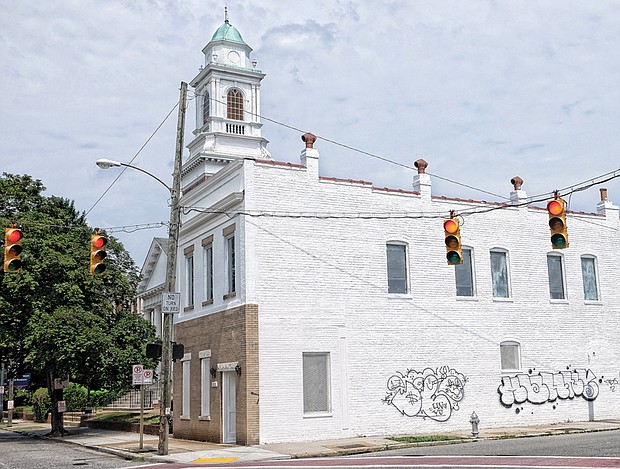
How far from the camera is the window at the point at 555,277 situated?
28297mm

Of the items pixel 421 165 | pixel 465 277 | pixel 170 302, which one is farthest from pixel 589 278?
pixel 170 302

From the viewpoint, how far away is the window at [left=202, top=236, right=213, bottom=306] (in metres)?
26.1

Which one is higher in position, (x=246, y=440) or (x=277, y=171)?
(x=277, y=171)

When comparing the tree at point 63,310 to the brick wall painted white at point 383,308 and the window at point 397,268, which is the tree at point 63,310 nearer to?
the brick wall painted white at point 383,308

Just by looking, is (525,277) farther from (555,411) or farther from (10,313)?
(10,313)

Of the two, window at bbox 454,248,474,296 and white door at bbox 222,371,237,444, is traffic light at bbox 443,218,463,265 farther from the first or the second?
window at bbox 454,248,474,296

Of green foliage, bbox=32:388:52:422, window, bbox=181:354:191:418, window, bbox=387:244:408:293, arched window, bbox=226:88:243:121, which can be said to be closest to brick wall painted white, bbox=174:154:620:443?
window, bbox=387:244:408:293

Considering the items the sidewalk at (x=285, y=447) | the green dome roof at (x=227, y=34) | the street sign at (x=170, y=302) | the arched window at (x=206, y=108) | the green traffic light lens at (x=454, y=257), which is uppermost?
the green dome roof at (x=227, y=34)

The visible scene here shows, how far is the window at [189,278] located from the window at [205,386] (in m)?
2.68

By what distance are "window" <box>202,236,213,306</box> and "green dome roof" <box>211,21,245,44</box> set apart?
32.6 metres

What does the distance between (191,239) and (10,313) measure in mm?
7167

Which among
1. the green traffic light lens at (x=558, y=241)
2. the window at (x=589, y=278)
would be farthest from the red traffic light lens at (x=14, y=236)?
the window at (x=589, y=278)

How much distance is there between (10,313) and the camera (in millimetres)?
28141

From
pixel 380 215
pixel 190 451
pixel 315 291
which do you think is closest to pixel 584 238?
pixel 380 215
